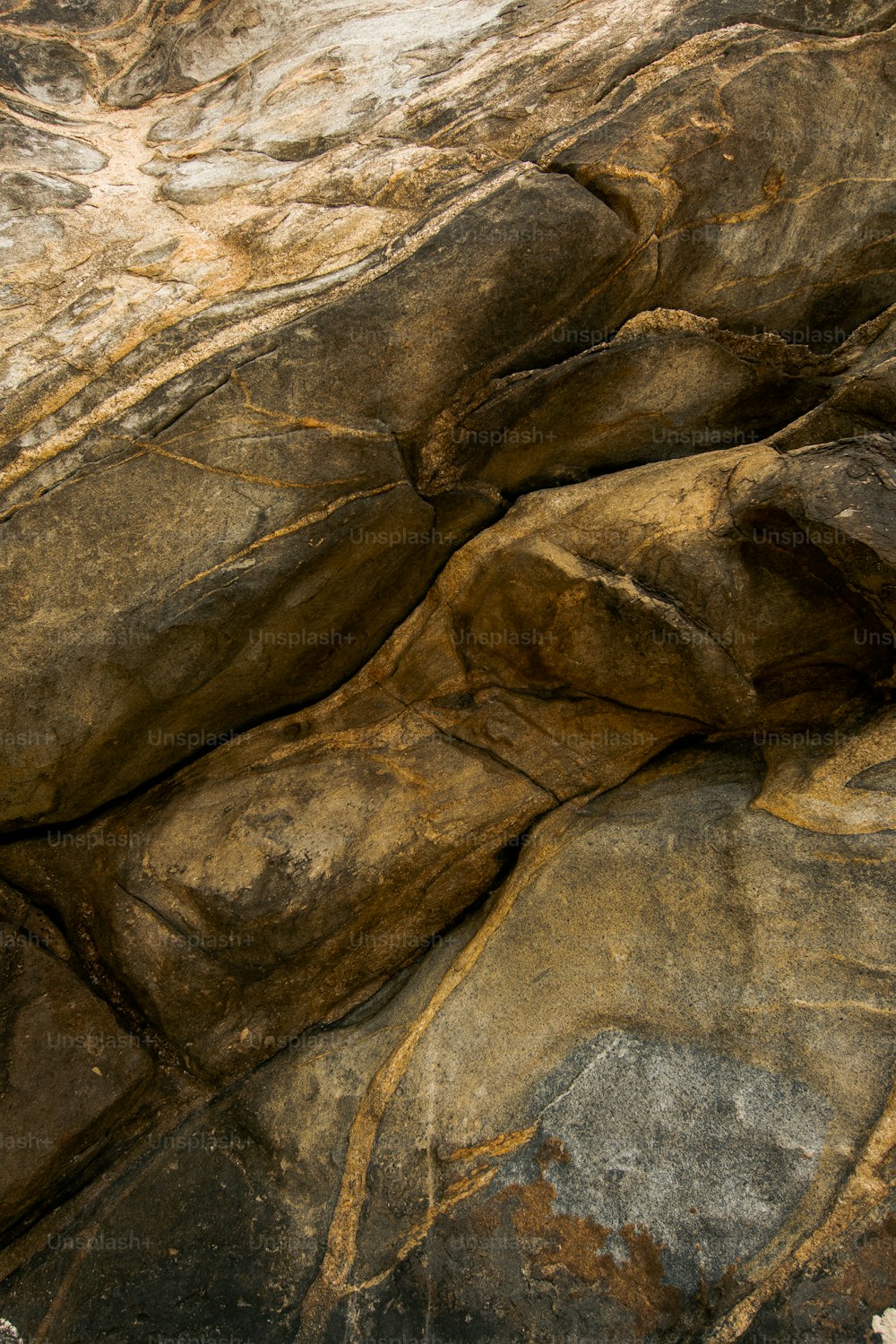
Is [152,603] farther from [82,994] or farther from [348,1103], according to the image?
[348,1103]

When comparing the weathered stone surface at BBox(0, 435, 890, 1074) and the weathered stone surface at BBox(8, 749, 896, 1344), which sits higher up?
the weathered stone surface at BBox(0, 435, 890, 1074)

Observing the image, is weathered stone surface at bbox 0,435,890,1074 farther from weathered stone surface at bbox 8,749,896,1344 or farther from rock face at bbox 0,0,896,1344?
weathered stone surface at bbox 8,749,896,1344

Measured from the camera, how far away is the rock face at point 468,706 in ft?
11.5

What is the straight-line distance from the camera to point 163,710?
4.35 meters

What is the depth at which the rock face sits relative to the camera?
3.50 meters

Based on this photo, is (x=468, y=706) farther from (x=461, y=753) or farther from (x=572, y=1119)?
(x=572, y=1119)

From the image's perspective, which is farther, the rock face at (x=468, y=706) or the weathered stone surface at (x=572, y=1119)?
the rock face at (x=468, y=706)

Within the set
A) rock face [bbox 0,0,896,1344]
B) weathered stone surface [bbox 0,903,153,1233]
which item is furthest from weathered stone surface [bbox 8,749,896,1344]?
weathered stone surface [bbox 0,903,153,1233]

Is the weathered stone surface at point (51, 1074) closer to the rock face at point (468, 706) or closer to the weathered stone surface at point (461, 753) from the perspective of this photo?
the rock face at point (468, 706)

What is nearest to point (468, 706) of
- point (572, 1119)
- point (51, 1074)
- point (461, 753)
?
point (461, 753)

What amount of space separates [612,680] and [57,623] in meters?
2.53

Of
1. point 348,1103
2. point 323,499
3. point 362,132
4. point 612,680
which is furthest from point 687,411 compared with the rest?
point 348,1103

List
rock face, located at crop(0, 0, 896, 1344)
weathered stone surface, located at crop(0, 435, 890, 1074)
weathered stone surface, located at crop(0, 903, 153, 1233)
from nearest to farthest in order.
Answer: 1. rock face, located at crop(0, 0, 896, 1344)
2. weathered stone surface, located at crop(0, 903, 153, 1233)
3. weathered stone surface, located at crop(0, 435, 890, 1074)

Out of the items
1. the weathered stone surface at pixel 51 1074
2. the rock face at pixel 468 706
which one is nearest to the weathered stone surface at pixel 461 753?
the rock face at pixel 468 706
